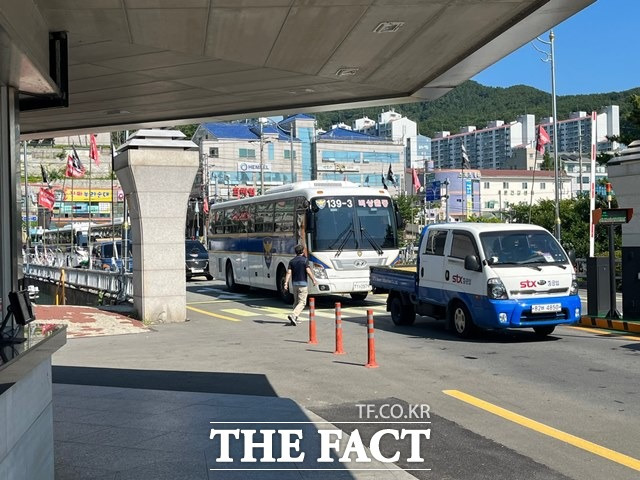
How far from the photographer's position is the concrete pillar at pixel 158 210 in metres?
17.6

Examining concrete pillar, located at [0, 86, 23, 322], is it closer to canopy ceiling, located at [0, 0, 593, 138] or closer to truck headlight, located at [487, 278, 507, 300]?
canopy ceiling, located at [0, 0, 593, 138]

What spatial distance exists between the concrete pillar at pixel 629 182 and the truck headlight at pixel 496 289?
17.8 ft

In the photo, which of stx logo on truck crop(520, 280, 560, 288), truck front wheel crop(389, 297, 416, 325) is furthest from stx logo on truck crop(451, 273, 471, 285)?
truck front wheel crop(389, 297, 416, 325)

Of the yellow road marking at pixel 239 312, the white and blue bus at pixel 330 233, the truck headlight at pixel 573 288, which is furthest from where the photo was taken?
the white and blue bus at pixel 330 233

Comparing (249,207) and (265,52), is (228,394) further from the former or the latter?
(249,207)

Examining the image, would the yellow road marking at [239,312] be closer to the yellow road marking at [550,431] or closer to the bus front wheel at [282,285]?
the bus front wheel at [282,285]

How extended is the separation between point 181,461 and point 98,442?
1100 millimetres

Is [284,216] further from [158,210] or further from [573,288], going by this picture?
[573,288]

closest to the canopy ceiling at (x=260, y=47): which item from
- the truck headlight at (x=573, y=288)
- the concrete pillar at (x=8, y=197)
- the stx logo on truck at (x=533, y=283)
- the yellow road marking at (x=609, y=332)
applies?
the concrete pillar at (x=8, y=197)

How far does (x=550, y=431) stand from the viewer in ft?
24.2

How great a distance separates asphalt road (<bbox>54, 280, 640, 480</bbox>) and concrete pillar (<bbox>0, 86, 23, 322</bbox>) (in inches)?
144

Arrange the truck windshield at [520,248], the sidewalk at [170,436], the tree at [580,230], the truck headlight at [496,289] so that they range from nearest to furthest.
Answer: the sidewalk at [170,436] < the truck headlight at [496,289] < the truck windshield at [520,248] < the tree at [580,230]

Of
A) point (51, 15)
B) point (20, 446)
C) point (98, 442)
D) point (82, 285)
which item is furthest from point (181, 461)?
point (82, 285)

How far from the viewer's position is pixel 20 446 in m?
4.14
